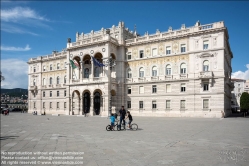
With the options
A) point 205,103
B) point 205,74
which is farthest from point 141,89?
point 205,74

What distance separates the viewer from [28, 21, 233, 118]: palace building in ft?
134

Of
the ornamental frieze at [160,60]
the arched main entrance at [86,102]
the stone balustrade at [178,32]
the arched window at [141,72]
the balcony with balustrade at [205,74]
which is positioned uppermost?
the stone balustrade at [178,32]

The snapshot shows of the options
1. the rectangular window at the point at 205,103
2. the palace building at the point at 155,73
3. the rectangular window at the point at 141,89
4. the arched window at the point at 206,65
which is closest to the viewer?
the palace building at the point at 155,73

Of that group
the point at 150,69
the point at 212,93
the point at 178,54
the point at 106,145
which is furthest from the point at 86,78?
the point at 106,145

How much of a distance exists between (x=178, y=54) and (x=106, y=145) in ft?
115

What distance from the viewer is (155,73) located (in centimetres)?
4797

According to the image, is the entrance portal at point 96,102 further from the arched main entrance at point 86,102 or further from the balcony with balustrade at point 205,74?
the balcony with balustrade at point 205,74

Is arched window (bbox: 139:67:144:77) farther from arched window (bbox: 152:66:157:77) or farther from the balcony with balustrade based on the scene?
the balcony with balustrade

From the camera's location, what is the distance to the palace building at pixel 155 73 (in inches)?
1607

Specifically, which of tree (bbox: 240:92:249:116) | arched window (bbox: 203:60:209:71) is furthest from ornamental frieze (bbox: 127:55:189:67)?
tree (bbox: 240:92:249:116)

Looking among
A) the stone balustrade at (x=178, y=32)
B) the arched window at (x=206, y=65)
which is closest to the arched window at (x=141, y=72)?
the stone balustrade at (x=178, y=32)

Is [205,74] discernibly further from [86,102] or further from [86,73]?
[86,102]

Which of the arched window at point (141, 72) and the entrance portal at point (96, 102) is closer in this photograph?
the arched window at point (141, 72)

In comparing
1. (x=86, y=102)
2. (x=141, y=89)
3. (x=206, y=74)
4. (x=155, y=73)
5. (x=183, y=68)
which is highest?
(x=183, y=68)
